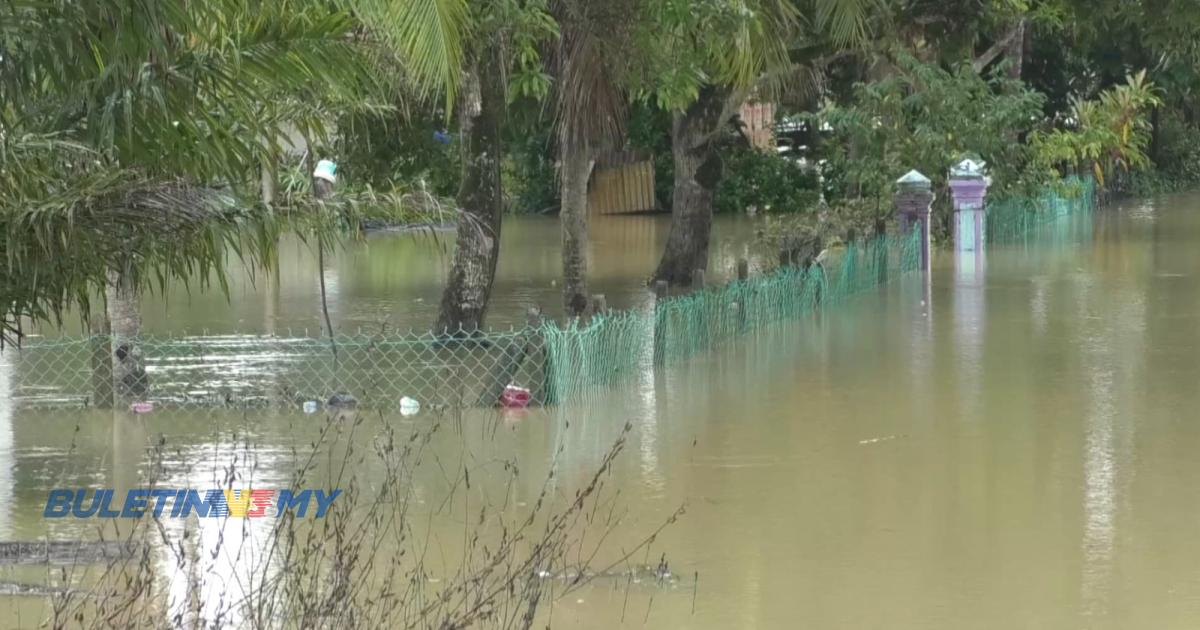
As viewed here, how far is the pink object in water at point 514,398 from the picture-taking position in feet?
34.0

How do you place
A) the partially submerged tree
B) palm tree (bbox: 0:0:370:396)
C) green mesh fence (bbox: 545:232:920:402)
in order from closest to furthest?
palm tree (bbox: 0:0:370:396) < green mesh fence (bbox: 545:232:920:402) < the partially submerged tree

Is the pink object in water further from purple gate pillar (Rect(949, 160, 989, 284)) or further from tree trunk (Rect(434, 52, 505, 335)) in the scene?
purple gate pillar (Rect(949, 160, 989, 284))

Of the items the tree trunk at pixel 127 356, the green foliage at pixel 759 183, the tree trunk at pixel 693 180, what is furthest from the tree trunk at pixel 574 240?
the green foliage at pixel 759 183

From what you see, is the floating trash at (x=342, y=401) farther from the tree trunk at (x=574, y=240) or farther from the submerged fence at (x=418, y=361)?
the tree trunk at (x=574, y=240)

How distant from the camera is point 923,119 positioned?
21297 mm

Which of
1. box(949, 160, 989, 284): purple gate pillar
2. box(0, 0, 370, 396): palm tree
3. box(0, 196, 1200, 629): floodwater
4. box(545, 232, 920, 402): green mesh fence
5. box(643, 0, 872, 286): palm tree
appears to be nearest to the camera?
box(0, 0, 370, 396): palm tree

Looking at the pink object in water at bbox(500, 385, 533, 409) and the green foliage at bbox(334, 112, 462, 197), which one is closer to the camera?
the pink object in water at bbox(500, 385, 533, 409)

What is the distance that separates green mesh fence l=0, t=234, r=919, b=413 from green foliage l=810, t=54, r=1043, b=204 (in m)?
6.48

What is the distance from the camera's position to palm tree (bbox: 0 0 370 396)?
4.45 m

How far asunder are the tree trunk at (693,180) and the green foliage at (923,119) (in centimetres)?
381

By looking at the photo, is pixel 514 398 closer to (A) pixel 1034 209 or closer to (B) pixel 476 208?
(B) pixel 476 208

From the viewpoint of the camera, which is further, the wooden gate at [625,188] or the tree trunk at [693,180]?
the wooden gate at [625,188]

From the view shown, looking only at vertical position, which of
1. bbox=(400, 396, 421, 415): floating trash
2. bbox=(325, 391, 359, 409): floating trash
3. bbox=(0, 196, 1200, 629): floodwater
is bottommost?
bbox=(0, 196, 1200, 629): floodwater

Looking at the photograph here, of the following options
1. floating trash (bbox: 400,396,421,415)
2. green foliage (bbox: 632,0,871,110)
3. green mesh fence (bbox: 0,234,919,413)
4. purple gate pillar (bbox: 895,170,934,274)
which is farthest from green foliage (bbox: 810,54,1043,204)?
floating trash (bbox: 400,396,421,415)
